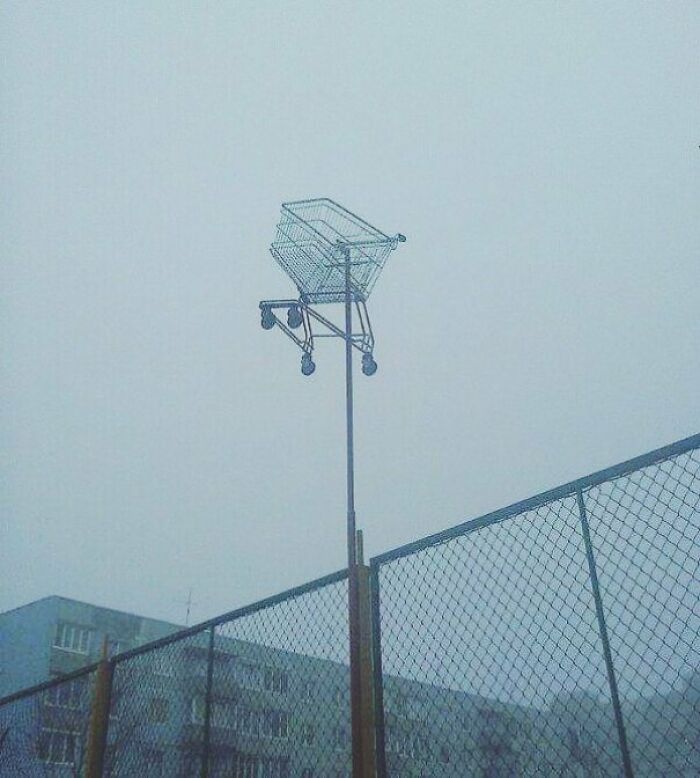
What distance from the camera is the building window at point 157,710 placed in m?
5.21

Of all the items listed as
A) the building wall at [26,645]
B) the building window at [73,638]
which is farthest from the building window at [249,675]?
the building window at [73,638]

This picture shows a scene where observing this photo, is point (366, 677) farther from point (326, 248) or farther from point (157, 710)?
point (326, 248)

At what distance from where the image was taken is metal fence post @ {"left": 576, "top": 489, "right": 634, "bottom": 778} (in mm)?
2729

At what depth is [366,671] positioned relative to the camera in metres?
3.69

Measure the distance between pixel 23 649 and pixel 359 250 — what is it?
4639 centimetres

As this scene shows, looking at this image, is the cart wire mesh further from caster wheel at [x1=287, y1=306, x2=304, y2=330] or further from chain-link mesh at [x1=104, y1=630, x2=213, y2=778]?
chain-link mesh at [x1=104, y1=630, x2=213, y2=778]

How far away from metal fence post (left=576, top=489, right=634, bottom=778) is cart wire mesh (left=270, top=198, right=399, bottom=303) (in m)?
4.64

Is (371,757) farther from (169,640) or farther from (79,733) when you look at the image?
(79,733)

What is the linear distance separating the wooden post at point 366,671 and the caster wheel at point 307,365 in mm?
3844

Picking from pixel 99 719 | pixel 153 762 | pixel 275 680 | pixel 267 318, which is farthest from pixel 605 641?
pixel 267 318

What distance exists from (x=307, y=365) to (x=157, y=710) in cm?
378

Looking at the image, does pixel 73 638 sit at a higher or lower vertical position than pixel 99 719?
higher

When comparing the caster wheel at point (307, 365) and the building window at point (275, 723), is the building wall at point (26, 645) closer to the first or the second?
the caster wheel at point (307, 365)

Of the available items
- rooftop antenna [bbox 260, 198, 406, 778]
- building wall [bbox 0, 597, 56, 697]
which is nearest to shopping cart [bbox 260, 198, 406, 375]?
rooftop antenna [bbox 260, 198, 406, 778]
